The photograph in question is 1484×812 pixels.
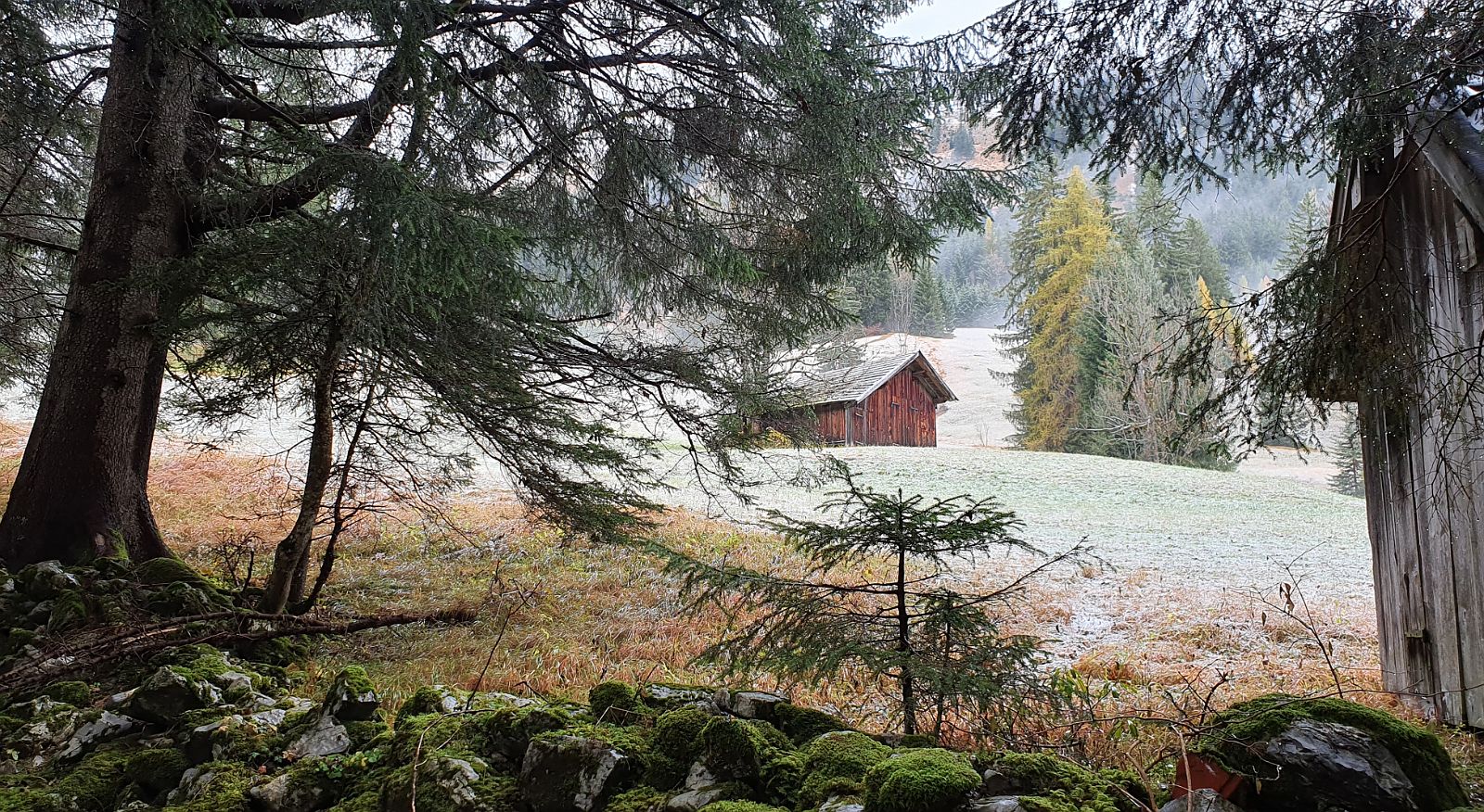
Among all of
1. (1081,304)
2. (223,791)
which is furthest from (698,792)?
(1081,304)

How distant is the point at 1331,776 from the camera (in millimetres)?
1803

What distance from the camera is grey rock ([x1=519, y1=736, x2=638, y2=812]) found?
220 centimetres

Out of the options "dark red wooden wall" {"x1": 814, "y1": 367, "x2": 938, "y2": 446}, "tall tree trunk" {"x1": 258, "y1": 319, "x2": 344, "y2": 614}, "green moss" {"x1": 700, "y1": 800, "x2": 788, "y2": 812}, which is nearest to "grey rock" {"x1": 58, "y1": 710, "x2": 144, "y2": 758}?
"tall tree trunk" {"x1": 258, "y1": 319, "x2": 344, "y2": 614}

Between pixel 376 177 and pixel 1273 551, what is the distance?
14.0m

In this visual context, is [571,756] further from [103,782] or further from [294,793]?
[103,782]

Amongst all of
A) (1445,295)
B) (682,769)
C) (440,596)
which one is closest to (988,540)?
(682,769)

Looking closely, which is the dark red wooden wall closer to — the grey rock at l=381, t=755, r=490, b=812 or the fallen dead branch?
the fallen dead branch

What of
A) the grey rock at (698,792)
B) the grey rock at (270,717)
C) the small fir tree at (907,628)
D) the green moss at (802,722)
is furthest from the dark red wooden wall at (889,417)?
the grey rock at (698,792)

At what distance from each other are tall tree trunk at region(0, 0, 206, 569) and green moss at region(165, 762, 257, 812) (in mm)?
4219

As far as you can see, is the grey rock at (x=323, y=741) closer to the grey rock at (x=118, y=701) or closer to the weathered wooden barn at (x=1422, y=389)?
the grey rock at (x=118, y=701)

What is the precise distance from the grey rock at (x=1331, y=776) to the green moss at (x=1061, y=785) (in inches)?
12.0

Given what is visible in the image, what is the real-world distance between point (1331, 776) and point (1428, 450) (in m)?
3.68

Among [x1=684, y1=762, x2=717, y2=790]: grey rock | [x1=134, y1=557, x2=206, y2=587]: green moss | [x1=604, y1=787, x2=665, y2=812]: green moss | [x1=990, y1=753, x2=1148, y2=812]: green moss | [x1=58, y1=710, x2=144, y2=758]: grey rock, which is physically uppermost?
[x1=134, y1=557, x2=206, y2=587]: green moss

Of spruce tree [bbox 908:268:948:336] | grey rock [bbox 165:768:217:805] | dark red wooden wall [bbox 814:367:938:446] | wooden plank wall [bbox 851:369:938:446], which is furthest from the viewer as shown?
spruce tree [bbox 908:268:948:336]
